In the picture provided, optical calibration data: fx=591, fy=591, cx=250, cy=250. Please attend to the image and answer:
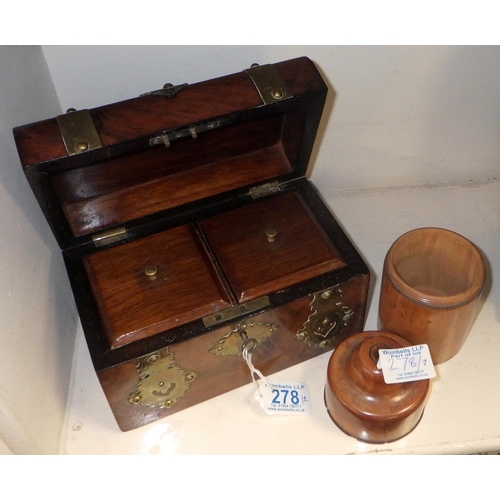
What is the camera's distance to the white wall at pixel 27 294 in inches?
35.4

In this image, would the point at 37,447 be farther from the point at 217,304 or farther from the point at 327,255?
the point at 327,255

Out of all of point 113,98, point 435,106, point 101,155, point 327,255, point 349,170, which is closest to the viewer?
point 101,155

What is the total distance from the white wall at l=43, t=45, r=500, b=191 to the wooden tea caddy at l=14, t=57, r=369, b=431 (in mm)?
173

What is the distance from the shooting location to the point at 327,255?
3.47ft

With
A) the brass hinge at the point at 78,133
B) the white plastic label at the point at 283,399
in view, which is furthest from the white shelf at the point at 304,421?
the brass hinge at the point at 78,133

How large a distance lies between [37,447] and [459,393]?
0.76 metres

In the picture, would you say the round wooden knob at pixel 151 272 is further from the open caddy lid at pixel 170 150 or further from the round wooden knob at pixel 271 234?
the round wooden knob at pixel 271 234

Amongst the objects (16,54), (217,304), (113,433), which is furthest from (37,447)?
(16,54)

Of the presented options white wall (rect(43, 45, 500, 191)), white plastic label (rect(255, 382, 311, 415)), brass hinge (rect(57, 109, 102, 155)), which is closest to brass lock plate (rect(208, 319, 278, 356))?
white plastic label (rect(255, 382, 311, 415))

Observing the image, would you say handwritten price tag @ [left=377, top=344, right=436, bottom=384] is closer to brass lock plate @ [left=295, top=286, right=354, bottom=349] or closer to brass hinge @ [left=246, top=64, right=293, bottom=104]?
brass lock plate @ [left=295, top=286, right=354, bottom=349]

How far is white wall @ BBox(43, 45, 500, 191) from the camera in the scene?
1128 mm

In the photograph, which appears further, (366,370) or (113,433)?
(113,433)

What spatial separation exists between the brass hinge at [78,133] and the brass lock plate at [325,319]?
445 millimetres

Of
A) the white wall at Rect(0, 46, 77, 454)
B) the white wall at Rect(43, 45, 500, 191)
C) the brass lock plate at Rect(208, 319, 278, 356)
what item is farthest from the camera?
the white wall at Rect(43, 45, 500, 191)
